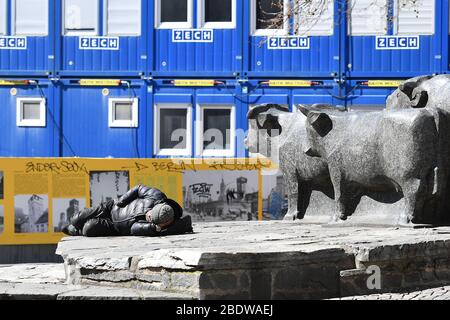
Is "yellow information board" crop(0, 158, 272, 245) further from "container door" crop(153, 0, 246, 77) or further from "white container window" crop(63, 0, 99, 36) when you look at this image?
"white container window" crop(63, 0, 99, 36)

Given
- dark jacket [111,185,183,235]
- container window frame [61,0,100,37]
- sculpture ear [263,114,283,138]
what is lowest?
dark jacket [111,185,183,235]

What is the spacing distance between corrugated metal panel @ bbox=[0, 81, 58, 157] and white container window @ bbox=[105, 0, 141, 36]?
1848 millimetres

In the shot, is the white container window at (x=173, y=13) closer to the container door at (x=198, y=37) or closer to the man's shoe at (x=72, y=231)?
the container door at (x=198, y=37)

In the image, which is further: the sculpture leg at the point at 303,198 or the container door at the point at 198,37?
the container door at the point at 198,37

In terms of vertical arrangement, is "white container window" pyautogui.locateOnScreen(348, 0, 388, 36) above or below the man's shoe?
above

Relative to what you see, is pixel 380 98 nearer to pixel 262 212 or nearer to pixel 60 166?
pixel 262 212

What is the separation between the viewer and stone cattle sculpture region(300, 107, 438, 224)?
1067 cm

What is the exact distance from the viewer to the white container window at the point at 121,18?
23.9m

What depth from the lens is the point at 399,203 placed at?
36.5ft

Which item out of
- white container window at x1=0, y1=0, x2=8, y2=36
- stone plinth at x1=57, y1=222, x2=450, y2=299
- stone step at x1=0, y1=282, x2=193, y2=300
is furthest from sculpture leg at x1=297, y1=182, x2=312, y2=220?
white container window at x1=0, y1=0, x2=8, y2=36

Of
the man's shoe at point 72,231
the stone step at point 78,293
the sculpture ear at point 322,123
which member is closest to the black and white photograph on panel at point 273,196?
the sculpture ear at point 322,123

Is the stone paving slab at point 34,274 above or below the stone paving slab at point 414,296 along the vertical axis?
below

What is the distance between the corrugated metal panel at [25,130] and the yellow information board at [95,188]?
155 inches

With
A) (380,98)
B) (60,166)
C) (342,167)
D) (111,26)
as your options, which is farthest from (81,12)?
(342,167)
